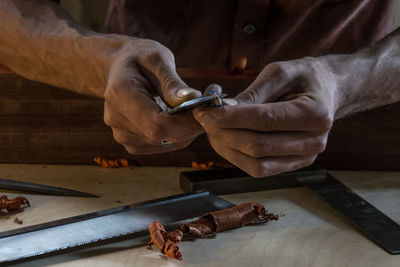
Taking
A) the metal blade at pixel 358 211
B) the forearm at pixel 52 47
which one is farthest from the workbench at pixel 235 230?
the forearm at pixel 52 47

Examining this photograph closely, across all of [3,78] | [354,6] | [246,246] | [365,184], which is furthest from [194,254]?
[354,6]

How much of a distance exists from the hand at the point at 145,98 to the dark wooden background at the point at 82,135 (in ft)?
0.82

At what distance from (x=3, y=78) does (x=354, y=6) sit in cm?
106

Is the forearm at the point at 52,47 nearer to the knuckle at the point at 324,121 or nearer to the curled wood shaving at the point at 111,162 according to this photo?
the curled wood shaving at the point at 111,162

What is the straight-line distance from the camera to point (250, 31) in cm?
175

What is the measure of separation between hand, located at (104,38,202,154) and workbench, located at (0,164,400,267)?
16cm

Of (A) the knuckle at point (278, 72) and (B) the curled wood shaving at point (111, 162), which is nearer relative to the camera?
(A) the knuckle at point (278, 72)

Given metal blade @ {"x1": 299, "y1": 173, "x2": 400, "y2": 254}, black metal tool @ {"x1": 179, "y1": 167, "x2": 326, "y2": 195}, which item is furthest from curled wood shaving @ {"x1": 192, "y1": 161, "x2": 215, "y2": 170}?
metal blade @ {"x1": 299, "y1": 173, "x2": 400, "y2": 254}

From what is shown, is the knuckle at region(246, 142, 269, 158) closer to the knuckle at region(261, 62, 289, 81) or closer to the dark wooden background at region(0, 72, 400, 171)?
the knuckle at region(261, 62, 289, 81)

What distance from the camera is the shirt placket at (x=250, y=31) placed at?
1707 millimetres

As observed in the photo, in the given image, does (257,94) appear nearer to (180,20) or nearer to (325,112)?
(325,112)

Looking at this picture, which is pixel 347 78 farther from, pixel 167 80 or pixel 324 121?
pixel 167 80

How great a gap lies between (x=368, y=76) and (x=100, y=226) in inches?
29.3

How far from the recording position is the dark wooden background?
4.69ft
